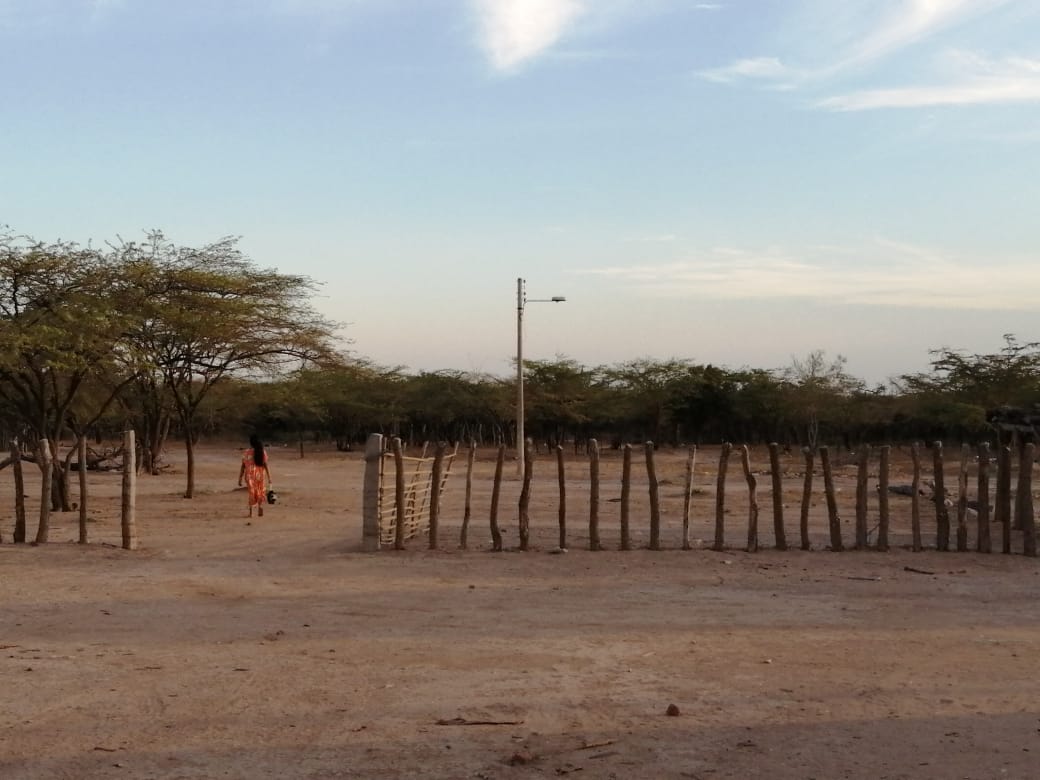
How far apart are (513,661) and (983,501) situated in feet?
24.5

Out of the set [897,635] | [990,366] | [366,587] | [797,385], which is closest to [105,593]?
[366,587]

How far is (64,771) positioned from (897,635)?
6.08 metres

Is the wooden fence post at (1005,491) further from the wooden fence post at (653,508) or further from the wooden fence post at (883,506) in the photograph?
the wooden fence post at (653,508)

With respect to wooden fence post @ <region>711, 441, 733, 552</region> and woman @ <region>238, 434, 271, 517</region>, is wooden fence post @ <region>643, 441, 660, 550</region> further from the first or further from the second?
woman @ <region>238, 434, 271, 517</region>

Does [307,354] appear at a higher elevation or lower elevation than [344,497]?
Result: higher

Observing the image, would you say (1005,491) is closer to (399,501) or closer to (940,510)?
(940,510)

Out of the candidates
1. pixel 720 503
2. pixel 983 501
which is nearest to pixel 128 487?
pixel 720 503

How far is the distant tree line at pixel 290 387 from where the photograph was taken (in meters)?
18.4

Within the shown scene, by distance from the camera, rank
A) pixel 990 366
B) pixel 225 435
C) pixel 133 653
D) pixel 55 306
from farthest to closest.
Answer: pixel 225 435
pixel 990 366
pixel 55 306
pixel 133 653

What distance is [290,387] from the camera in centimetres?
3669

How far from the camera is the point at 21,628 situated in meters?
8.63

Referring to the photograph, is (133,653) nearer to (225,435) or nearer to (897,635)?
(897,635)

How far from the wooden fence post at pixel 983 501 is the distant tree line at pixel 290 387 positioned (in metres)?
8.57

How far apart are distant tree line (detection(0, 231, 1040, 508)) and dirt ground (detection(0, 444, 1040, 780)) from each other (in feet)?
19.3
